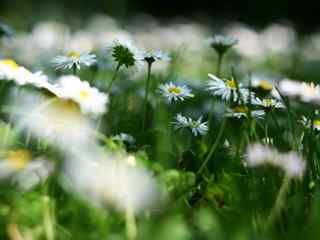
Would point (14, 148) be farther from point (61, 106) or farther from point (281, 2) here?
point (281, 2)

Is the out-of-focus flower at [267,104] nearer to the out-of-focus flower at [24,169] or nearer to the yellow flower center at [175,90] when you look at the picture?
the yellow flower center at [175,90]

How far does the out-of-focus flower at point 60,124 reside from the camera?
985mm

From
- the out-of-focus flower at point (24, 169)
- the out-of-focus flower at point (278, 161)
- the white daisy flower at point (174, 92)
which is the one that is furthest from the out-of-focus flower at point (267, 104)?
the out-of-focus flower at point (24, 169)

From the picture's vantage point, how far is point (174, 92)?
145cm

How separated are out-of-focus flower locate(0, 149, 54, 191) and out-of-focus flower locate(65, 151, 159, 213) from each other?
3 cm

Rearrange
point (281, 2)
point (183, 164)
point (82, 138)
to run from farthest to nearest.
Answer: point (281, 2)
point (183, 164)
point (82, 138)

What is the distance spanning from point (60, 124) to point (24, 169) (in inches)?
4.2

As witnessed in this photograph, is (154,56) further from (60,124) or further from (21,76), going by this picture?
(60,124)

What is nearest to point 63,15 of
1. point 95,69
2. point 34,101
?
point 95,69

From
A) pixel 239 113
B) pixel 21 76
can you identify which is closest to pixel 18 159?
pixel 21 76

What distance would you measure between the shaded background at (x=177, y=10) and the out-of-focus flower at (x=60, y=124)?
4.14m

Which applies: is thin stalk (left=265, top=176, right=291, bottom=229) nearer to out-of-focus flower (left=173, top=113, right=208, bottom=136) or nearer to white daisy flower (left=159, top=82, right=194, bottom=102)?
out-of-focus flower (left=173, top=113, right=208, bottom=136)

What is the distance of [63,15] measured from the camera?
5691mm

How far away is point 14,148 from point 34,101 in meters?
0.22
